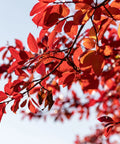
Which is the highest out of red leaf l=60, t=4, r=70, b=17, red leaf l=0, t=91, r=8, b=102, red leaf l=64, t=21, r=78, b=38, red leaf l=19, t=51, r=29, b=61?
red leaf l=60, t=4, r=70, b=17

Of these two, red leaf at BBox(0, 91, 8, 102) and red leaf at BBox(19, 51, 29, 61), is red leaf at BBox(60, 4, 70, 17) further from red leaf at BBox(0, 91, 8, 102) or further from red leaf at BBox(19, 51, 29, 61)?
red leaf at BBox(0, 91, 8, 102)

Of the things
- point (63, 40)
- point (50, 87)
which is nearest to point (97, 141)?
point (50, 87)

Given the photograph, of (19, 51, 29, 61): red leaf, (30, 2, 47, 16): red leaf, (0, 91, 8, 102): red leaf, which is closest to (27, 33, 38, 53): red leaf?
(19, 51, 29, 61): red leaf

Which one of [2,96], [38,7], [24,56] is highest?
[38,7]

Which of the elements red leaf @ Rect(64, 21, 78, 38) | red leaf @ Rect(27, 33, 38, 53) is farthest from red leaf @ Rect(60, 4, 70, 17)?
red leaf @ Rect(27, 33, 38, 53)

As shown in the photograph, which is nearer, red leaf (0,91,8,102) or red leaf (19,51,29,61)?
red leaf (0,91,8,102)

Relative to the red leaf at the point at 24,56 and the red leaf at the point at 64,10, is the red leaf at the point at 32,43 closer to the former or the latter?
the red leaf at the point at 24,56

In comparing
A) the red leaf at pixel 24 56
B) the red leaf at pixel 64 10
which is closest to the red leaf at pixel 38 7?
the red leaf at pixel 64 10

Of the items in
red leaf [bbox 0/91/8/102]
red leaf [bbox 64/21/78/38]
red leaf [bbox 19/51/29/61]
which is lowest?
red leaf [bbox 0/91/8/102]

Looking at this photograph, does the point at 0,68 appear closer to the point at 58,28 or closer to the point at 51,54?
the point at 51,54

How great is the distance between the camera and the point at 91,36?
3.23ft

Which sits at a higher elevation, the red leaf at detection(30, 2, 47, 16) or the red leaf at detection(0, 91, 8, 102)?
the red leaf at detection(30, 2, 47, 16)

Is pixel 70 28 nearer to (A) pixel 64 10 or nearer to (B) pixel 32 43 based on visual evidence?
(A) pixel 64 10

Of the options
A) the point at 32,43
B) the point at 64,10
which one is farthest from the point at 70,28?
the point at 32,43
